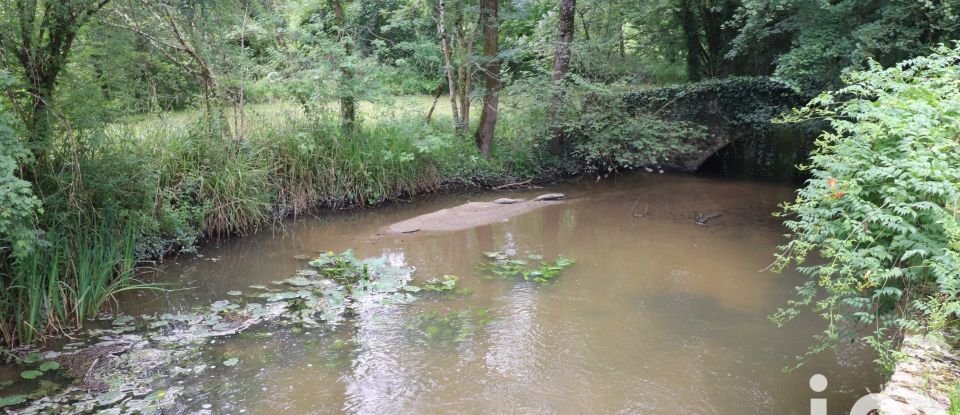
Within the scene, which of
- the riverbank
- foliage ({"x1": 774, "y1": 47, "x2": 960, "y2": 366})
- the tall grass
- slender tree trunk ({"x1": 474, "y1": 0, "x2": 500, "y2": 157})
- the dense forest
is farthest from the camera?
slender tree trunk ({"x1": 474, "y1": 0, "x2": 500, "y2": 157})

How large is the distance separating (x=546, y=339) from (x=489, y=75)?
7.22m

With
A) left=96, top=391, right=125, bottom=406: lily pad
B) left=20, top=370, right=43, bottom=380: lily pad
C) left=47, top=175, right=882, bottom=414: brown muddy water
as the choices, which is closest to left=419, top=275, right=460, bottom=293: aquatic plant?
left=47, top=175, right=882, bottom=414: brown muddy water

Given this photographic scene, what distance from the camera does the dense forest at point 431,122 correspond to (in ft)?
11.2

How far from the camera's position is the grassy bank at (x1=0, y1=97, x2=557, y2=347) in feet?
16.5

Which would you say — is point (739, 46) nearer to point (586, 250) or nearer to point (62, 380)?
point (586, 250)

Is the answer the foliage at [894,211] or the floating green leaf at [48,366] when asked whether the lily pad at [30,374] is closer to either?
the floating green leaf at [48,366]

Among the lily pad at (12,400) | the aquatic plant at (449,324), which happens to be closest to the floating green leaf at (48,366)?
the lily pad at (12,400)

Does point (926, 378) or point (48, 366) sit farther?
point (48, 366)

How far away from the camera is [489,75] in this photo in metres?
11.3

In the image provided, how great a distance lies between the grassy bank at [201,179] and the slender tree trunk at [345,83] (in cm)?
18

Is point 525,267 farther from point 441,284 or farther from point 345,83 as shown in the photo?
point 345,83

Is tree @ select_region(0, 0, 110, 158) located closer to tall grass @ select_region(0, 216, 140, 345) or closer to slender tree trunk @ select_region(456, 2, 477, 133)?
tall grass @ select_region(0, 216, 140, 345)

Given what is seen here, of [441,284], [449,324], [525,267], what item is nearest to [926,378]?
[449,324]

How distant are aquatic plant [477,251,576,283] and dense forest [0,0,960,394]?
7.85 ft
